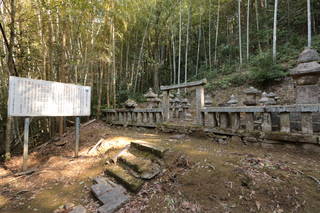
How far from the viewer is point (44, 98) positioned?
3.44m

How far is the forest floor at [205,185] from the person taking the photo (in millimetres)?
1643

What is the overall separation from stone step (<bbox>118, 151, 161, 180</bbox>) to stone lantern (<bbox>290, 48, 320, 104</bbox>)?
3.13 meters

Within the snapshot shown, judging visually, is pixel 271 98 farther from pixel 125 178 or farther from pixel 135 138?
pixel 125 178

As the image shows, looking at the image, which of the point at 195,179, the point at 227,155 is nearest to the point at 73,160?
the point at 195,179

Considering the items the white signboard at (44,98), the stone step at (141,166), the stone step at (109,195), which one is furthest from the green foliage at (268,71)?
the stone step at (109,195)

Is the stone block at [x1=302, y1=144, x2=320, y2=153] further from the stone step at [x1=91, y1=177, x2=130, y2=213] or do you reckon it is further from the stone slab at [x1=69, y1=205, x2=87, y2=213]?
the stone slab at [x1=69, y1=205, x2=87, y2=213]

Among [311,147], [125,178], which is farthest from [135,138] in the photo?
[311,147]

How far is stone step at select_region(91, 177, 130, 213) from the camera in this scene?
1.88m

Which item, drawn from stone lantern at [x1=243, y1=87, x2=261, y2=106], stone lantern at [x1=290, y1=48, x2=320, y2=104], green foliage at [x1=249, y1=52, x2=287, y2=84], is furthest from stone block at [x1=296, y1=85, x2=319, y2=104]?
green foliage at [x1=249, y1=52, x2=287, y2=84]

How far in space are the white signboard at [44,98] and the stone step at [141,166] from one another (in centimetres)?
204

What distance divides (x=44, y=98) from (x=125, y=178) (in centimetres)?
271

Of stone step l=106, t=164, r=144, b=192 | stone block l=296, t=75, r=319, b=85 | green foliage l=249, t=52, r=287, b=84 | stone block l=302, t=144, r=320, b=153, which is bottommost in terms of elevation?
stone step l=106, t=164, r=144, b=192

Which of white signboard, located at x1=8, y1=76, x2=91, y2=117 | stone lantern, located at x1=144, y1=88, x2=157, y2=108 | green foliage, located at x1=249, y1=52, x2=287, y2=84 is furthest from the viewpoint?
green foliage, located at x1=249, y1=52, x2=287, y2=84

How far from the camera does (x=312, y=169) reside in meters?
1.96
